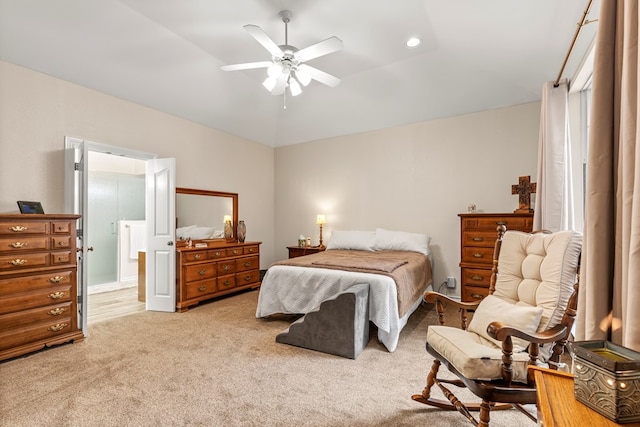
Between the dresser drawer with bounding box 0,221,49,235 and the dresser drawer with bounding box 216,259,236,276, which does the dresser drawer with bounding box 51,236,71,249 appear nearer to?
the dresser drawer with bounding box 0,221,49,235

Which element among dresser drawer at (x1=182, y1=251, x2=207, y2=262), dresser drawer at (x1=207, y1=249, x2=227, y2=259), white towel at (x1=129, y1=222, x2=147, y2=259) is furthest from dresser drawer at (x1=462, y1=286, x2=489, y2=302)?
white towel at (x1=129, y1=222, x2=147, y2=259)

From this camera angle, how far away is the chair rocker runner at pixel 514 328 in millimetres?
1502

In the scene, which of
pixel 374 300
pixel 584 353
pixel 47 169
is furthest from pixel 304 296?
pixel 47 169

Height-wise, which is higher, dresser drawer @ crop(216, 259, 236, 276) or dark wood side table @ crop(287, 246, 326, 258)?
dark wood side table @ crop(287, 246, 326, 258)

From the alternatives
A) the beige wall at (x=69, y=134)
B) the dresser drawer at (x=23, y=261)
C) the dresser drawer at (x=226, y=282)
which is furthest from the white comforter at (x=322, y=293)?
the beige wall at (x=69, y=134)

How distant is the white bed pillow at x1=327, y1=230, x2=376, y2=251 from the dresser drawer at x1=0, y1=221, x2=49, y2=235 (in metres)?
3.51

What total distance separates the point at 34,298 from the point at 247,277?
269cm

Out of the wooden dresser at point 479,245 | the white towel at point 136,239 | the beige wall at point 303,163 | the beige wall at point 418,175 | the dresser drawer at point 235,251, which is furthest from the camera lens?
the white towel at point 136,239

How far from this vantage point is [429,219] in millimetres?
4801

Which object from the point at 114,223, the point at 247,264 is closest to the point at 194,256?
the point at 247,264

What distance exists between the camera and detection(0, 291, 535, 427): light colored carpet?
6.17 ft

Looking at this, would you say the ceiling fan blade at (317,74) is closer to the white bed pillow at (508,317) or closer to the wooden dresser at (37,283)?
the white bed pillow at (508,317)

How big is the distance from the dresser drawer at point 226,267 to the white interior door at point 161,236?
2.23 feet

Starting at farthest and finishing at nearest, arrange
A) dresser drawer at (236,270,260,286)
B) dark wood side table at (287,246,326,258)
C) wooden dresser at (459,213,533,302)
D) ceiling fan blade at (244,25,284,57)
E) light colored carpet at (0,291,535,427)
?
dark wood side table at (287,246,326,258)
dresser drawer at (236,270,260,286)
wooden dresser at (459,213,533,302)
ceiling fan blade at (244,25,284,57)
light colored carpet at (0,291,535,427)
